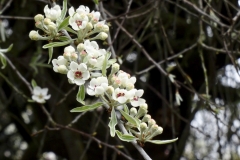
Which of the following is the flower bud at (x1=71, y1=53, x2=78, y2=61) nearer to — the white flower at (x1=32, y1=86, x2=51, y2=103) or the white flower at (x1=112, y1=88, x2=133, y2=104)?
the white flower at (x1=112, y1=88, x2=133, y2=104)

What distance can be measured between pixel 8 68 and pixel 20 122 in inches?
20.0

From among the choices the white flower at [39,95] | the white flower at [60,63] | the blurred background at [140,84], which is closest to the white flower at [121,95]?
the white flower at [60,63]

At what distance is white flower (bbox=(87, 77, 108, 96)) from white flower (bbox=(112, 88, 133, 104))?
20 millimetres

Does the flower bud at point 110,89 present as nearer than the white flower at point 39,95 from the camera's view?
Yes

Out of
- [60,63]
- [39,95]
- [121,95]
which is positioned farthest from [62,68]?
Answer: [39,95]

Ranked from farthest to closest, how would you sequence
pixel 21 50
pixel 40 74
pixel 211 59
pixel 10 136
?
pixel 10 136 → pixel 21 50 → pixel 40 74 → pixel 211 59

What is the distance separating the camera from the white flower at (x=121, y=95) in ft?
2.48

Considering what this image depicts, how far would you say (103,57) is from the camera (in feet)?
2.63

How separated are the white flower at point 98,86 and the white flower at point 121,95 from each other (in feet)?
0.06

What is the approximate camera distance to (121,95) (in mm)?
758

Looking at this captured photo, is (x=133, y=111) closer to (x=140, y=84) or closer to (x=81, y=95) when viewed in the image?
(x=81, y=95)

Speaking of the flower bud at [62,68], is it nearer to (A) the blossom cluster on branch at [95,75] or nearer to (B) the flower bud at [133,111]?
(A) the blossom cluster on branch at [95,75]

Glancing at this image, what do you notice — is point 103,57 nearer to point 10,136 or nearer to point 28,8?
point 28,8

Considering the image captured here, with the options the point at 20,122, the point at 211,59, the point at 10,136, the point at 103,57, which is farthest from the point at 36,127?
the point at 103,57
